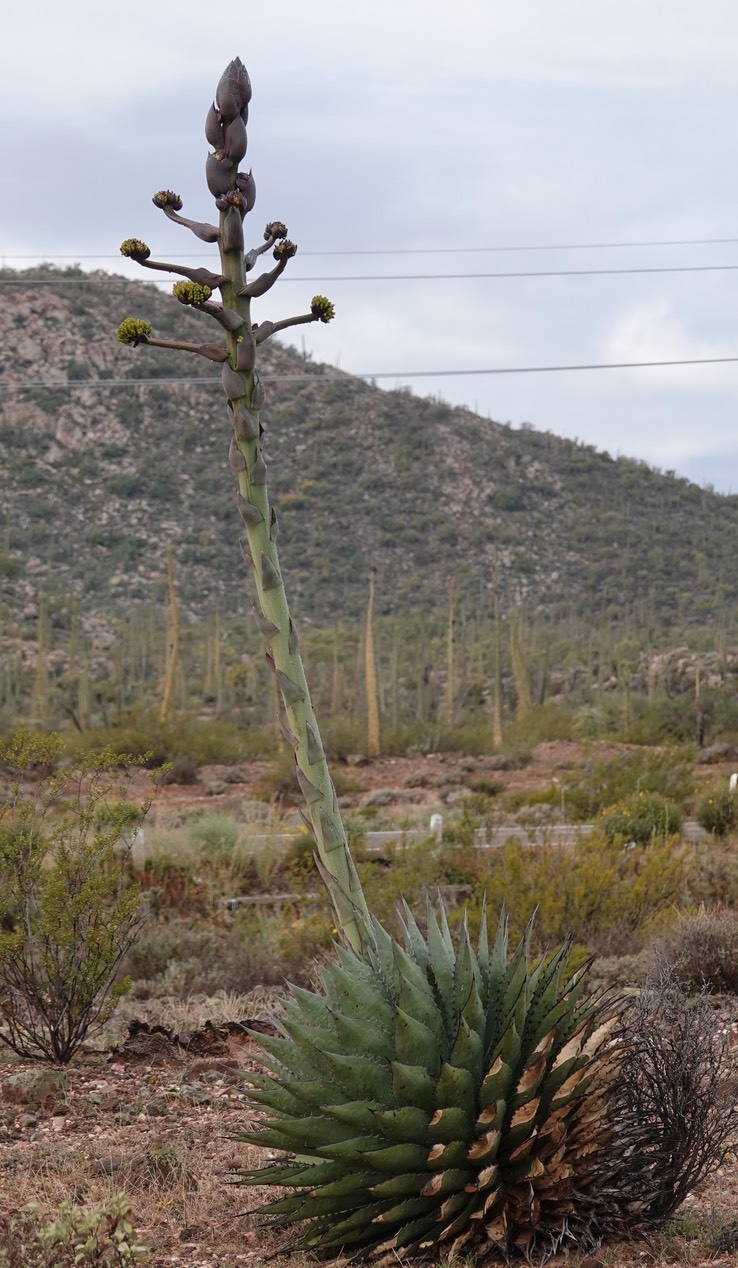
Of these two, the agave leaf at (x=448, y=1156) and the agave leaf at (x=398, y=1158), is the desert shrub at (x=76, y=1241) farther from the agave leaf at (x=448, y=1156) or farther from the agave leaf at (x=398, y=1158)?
the agave leaf at (x=448, y=1156)

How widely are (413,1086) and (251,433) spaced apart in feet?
7.85

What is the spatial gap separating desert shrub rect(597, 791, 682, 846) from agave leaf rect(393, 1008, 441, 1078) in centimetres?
1185

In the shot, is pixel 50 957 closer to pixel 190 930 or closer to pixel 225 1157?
pixel 225 1157

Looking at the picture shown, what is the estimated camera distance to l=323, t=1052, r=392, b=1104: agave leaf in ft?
14.2

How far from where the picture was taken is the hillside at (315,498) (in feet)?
195

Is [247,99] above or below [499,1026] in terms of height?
above

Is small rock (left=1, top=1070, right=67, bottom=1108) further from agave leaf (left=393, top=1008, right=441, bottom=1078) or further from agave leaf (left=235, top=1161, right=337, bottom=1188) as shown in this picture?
agave leaf (left=393, top=1008, right=441, bottom=1078)

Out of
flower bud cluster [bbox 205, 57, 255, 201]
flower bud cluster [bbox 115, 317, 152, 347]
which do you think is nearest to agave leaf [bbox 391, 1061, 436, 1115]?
flower bud cluster [bbox 115, 317, 152, 347]

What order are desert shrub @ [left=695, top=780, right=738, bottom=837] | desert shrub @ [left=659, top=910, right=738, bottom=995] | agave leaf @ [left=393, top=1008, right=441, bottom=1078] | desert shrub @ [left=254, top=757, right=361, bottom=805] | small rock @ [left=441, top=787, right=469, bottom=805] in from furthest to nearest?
desert shrub @ [left=254, top=757, right=361, bottom=805], small rock @ [left=441, top=787, right=469, bottom=805], desert shrub @ [left=695, top=780, right=738, bottom=837], desert shrub @ [left=659, top=910, right=738, bottom=995], agave leaf @ [left=393, top=1008, right=441, bottom=1078]

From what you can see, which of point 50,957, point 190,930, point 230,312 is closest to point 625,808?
point 190,930

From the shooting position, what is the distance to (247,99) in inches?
190

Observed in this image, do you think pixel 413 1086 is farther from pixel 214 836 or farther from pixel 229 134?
pixel 214 836

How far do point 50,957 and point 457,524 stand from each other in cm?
5922

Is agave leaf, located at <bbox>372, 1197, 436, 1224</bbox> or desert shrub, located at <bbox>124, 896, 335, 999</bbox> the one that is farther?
desert shrub, located at <bbox>124, 896, 335, 999</bbox>
